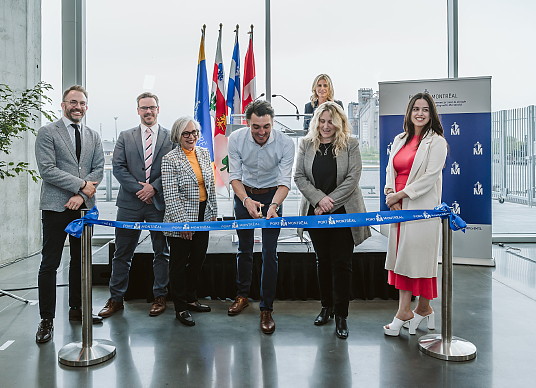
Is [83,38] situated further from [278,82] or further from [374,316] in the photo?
[374,316]

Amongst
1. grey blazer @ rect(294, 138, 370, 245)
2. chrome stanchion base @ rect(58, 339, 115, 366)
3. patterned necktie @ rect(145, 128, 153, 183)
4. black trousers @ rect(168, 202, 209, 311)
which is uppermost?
patterned necktie @ rect(145, 128, 153, 183)

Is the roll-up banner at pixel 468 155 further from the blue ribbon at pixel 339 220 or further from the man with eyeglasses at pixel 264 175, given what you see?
the blue ribbon at pixel 339 220

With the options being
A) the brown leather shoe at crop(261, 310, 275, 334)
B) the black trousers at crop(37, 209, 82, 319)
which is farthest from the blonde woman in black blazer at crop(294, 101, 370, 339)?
the black trousers at crop(37, 209, 82, 319)

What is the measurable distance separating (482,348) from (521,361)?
10.2 inches

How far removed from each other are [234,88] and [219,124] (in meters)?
0.50

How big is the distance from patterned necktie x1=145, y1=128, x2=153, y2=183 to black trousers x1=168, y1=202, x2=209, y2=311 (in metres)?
0.53

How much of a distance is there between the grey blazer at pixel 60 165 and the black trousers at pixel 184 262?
658 mm

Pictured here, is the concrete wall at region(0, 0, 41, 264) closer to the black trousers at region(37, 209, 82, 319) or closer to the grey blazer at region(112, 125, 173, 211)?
the grey blazer at region(112, 125, 173, 211)

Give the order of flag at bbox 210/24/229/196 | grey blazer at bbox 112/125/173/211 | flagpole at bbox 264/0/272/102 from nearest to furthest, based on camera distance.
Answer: grey blazer at bbox 112/125/173/211 < flag at bbox 210/24/229/196 < flagpole at bbox 264/0/272/102

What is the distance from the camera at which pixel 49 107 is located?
657 centimetres

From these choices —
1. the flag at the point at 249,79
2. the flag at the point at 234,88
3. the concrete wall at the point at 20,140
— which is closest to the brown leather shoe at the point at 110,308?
the concrete wall at the point at 20,140

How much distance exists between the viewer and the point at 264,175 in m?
3.58

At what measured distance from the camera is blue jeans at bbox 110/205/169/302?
3.77 meters

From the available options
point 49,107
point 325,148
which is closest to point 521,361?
point 325,148
